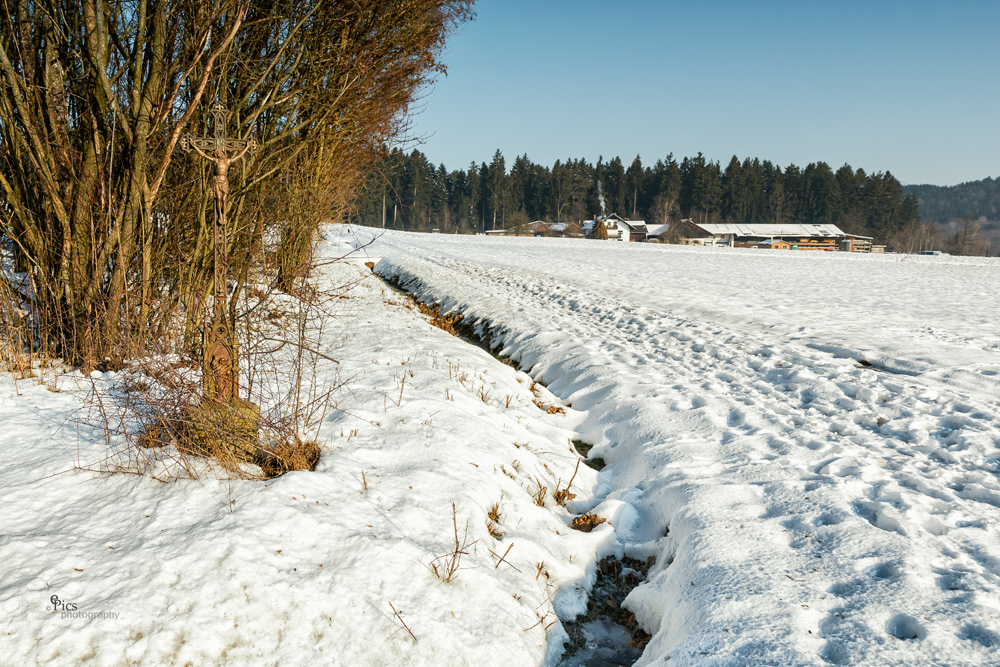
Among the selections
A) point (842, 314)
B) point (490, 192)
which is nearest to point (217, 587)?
point (842, 314)

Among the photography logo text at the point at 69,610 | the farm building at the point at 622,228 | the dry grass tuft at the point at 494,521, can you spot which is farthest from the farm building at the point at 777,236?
the photography logo text at the point at 69,610

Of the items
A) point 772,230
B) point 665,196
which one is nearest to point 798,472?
point 772,230

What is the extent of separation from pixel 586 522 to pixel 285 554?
209cm

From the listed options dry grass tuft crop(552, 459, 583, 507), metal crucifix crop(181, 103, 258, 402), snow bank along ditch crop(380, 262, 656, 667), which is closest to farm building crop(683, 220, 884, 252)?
dry grass tuft crop(552, 459, 583, 507)

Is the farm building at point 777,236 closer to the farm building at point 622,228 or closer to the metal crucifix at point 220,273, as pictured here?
the farm building at point 622,228

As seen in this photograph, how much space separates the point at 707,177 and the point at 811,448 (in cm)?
8789

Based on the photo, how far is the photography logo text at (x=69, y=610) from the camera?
6.89 ft

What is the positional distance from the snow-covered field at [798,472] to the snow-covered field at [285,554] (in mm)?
764

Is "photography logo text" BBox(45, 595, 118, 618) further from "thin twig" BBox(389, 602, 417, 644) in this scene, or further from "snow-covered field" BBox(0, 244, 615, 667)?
"thin twig" BBox(389, 602, 417, 644)

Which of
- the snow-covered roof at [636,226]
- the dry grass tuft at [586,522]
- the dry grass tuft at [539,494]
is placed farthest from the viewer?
the snow-covered roof at [636,226]

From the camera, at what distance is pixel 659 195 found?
8569 centimetres

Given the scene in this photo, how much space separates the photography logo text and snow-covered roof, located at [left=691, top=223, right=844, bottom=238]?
235 feet

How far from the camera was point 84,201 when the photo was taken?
422 centimetres

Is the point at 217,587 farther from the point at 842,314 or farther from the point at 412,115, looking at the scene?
the point at 842,314
